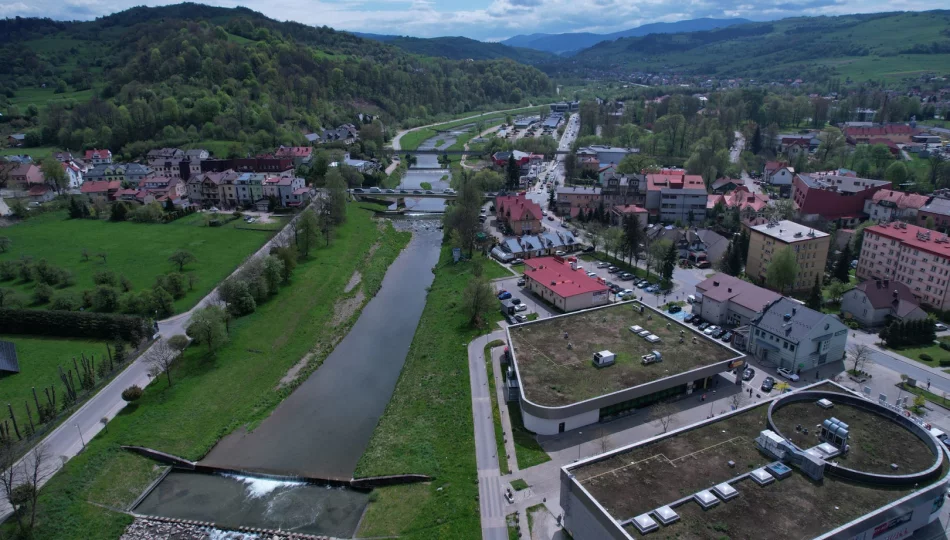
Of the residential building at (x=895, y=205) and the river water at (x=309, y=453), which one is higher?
the residential building at (x=895, y=205)

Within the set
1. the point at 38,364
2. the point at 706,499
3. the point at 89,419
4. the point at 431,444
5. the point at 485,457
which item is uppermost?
the point at 706,499

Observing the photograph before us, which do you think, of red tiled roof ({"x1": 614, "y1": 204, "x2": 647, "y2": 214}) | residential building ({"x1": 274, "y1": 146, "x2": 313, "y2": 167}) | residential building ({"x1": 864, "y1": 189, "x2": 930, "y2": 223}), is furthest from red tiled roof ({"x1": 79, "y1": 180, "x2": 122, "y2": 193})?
residential building ({"x1": 864, "y1": 189, "x2": 930, "y2": 223})

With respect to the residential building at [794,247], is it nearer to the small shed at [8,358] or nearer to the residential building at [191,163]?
the small shed at [8,358]

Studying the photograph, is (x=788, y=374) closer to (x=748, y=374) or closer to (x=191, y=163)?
(x=748, y=374)

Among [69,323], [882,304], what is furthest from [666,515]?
[69,323]

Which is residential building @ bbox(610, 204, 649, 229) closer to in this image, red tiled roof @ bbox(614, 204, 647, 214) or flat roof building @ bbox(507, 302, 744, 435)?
red tiled roof @ bbox(614, 204, 647, 214)

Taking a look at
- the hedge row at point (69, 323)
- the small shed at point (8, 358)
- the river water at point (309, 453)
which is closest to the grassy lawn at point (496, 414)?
the river water at point (309, 453)
